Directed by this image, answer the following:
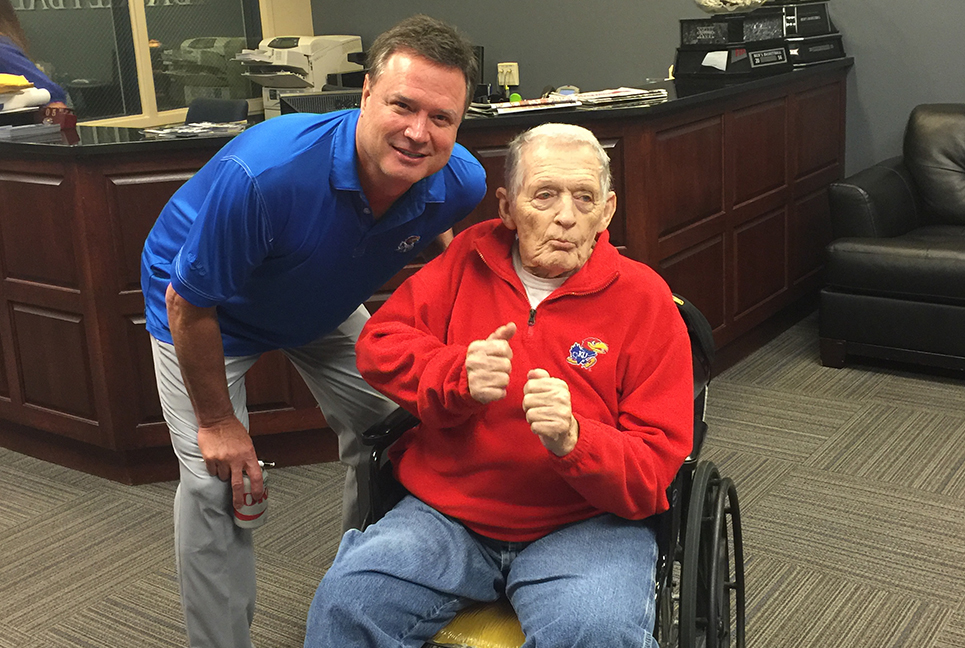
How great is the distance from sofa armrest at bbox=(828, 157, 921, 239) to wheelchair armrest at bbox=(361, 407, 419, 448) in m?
2.53

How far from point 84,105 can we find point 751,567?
15.0ft

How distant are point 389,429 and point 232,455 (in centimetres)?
29

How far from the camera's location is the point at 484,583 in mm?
1551

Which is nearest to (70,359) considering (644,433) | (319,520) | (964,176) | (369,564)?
(319,520)

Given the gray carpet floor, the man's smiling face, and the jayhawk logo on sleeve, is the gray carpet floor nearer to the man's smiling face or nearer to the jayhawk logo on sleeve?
the jayhawk logo on sleeve

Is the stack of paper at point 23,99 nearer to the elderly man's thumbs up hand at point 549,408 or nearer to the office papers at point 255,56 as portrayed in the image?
the office papers at point 255,56

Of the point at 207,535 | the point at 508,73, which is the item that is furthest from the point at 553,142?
the point at 508,73

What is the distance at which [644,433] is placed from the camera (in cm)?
151

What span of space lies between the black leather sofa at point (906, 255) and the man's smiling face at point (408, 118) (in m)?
2.45

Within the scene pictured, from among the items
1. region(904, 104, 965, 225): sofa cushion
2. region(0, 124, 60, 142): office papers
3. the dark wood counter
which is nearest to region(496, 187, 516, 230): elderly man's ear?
the dark wood counter

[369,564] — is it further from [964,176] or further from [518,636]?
[964,176]

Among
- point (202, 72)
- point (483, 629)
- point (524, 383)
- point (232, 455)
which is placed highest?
point (202, 72)

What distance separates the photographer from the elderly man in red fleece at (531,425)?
144 cm

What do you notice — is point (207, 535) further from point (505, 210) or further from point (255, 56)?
point (255, 56)
